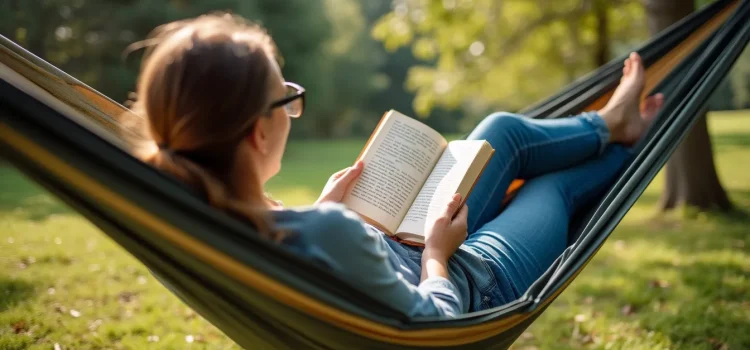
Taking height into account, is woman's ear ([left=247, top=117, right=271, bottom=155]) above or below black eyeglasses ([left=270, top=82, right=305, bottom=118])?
below

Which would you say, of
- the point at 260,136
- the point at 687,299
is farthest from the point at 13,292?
the point at 687,299

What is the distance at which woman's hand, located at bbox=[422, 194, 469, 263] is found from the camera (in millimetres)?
1506

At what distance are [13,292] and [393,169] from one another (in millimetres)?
2129

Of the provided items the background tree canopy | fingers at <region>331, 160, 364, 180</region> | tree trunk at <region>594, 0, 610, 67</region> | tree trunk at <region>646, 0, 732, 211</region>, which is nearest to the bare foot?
fingers at <region>331, 160, 364, 180</region>

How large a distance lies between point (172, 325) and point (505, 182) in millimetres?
1515

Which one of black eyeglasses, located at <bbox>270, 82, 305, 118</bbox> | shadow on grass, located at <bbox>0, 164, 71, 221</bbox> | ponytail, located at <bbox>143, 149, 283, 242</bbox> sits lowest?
shadow on grass, located at <bbox>0, 164, 71, 221</bbox>

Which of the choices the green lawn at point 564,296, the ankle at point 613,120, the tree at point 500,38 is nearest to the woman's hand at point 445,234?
the ankle at point 613,120

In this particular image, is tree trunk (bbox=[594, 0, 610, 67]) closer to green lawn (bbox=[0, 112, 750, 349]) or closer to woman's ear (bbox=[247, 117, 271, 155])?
green lawn (bbox=[0, 112, 750, 349])

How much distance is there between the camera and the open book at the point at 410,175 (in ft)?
5.39

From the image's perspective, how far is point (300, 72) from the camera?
16516 mm

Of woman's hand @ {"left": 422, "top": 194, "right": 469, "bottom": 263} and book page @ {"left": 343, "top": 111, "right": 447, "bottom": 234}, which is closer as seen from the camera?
woman's hand @ {"left": 422, "top": 194, "right": 469, "bottom": 263}

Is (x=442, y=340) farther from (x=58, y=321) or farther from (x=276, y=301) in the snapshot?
(x=58, y=321)

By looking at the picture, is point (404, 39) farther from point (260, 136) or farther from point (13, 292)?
point (260, 136)

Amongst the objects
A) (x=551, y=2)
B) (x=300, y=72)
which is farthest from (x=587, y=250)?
(x=300, y=72)
